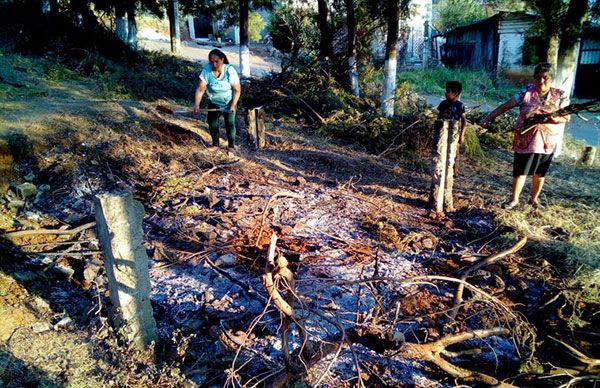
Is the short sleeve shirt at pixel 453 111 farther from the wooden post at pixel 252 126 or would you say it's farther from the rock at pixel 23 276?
the rock at pixel 23 276

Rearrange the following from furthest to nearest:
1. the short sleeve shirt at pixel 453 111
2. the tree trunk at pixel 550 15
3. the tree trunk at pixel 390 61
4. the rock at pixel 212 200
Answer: the tree trunk at pixel 390 61, the tree trunk at pixel 550 15, the short sleeve shirt at pixel 453 111, the rock at pixel 212 200

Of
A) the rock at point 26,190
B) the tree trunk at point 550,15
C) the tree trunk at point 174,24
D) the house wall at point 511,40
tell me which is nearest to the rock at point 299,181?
the rock at point 26,190

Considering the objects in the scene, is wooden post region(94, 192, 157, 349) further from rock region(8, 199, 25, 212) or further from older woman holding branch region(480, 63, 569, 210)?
older woman holding branch region(480, 63, 569, 210)

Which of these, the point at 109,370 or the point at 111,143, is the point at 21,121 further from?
the point at 109,370

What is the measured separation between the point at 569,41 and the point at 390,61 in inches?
125

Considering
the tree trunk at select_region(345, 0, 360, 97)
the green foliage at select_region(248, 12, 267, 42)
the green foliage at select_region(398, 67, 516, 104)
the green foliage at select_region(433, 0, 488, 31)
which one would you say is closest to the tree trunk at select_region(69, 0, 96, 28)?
the tree trunk at select_region(345, 0, 360, 97)

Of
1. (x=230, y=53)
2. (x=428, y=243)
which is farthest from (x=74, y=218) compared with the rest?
(x=230, y=53)

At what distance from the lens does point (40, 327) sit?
269cm

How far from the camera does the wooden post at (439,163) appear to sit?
452 cm

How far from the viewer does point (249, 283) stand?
341 cm

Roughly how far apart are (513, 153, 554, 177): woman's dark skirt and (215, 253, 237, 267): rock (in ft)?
11.1

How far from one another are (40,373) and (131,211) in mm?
1066

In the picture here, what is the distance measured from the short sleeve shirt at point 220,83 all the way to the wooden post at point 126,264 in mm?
3209

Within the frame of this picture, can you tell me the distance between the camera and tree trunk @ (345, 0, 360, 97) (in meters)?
9.55
